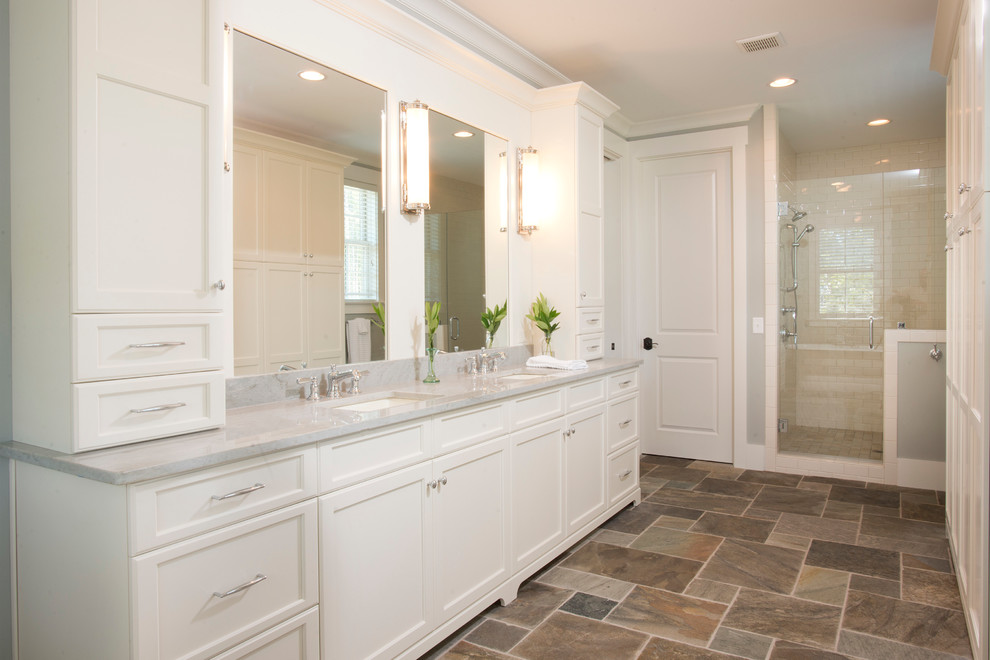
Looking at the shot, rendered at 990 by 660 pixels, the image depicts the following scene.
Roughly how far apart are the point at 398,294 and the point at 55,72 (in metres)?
1.55

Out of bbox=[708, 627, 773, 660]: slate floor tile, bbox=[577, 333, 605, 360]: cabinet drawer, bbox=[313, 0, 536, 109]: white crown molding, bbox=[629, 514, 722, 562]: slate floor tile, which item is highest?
bbox=[313, 0, 536, 109]: white crown molding

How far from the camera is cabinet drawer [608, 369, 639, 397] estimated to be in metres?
3.55

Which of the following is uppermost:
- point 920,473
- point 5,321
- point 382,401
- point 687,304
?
point 687,304

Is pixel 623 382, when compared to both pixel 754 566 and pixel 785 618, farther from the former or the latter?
pixel 785 618

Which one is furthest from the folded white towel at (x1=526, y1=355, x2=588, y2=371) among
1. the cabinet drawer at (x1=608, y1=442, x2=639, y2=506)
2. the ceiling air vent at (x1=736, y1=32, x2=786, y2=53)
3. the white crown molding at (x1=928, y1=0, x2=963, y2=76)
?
the white crown molding at (x1=928, y1=0, x2=963, y2=76)

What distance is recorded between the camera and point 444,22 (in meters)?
3.05

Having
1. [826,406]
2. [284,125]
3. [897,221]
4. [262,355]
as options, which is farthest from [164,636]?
[897,221]

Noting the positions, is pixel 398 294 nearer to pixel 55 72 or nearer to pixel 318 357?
pixel 318 357

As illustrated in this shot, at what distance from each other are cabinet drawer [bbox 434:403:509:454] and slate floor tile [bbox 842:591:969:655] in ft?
4.92

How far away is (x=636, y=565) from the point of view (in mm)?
2971

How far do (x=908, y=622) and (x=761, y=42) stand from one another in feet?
9.43

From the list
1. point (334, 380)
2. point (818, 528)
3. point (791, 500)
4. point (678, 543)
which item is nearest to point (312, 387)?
point (334, 380)

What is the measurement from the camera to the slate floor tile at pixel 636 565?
2.80 m

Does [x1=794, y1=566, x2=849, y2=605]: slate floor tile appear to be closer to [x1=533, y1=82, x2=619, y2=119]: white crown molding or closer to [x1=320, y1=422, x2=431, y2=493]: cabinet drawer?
[x1=320, y1=422, x2=431, y2=493]: cabinet drawer
